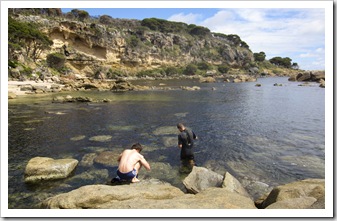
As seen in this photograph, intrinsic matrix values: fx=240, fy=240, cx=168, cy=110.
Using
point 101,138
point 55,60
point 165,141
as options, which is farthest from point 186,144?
point 55,60

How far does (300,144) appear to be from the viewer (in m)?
17.4

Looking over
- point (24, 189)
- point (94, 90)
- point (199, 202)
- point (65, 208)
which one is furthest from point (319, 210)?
point (94, 90)

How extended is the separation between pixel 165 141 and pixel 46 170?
8558mm

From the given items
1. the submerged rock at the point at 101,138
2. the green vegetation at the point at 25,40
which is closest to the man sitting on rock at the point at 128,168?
the submerged rock at the point at 101,138

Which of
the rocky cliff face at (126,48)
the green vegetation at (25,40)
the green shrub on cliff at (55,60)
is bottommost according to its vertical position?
the green shrub on cliff at (55,60)

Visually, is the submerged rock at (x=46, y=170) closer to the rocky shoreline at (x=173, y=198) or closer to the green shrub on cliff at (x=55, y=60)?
the rocky shoreline at (x=173, y=198)

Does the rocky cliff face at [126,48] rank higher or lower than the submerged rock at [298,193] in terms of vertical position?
higher

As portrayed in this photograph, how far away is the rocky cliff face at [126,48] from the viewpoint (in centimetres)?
9306

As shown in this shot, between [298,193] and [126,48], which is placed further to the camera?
[126,48]

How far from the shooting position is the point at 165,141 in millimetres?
17500

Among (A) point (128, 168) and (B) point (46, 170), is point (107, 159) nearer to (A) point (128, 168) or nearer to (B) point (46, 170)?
(B) point (46, 170)

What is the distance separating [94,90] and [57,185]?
47.9 meters

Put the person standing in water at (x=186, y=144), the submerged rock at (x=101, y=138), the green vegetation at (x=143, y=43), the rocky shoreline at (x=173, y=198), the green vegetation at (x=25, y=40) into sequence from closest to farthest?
1. the rocky shoreline at (x=173, y=198)
2. the person standing in water at (x=186, y=144)
3. the submerged rock at (x=101, y=138)
4. the green vegetation at (x=25, y=40)
5. the green vegetation at (x=143, y=43)

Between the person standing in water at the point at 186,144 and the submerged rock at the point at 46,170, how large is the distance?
18.8 ft
